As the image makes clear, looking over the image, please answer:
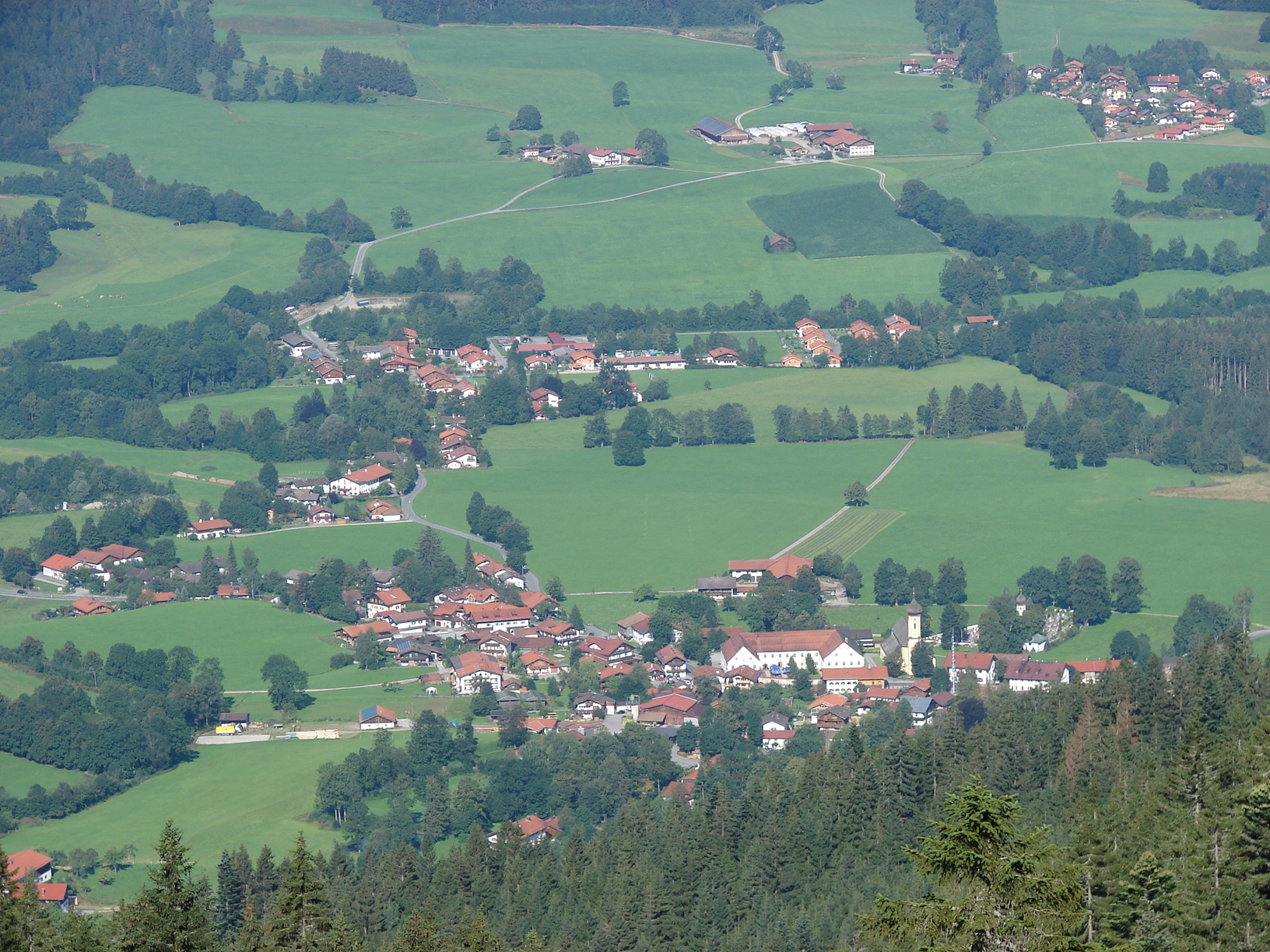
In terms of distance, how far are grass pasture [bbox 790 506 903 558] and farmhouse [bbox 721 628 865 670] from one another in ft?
41.3

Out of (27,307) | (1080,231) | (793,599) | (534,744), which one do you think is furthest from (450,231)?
(534,744)

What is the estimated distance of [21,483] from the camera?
426ft

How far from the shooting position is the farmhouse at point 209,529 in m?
123

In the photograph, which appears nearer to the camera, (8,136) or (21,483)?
(21,483)

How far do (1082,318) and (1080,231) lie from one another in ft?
61.8

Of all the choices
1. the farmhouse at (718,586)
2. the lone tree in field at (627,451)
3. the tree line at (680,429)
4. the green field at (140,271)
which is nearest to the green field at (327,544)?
the lone tree in field at (627,451)

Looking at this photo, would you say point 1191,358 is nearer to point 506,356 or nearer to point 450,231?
→ point 506,356

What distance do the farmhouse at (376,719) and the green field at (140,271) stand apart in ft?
233

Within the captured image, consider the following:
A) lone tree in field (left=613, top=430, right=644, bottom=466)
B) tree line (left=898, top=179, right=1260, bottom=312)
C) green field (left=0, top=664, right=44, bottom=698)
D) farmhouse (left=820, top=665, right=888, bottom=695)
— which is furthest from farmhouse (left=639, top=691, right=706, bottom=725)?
tree line (left=898, top=179, right=1260, bottom=312)

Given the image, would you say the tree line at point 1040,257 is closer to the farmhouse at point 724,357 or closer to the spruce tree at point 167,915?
the farmhouse at point 724,357

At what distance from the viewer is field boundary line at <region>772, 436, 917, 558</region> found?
391ft

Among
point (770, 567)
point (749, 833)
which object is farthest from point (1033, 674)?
point (749, 833)

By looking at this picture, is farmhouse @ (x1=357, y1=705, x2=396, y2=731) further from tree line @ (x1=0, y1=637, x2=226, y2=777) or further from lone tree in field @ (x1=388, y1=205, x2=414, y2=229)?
lone tree in field @ (x1=388, y1=205, x2=414, y2=229)

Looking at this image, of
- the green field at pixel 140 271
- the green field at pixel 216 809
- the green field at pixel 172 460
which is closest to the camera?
the green field at pixel 216 809
